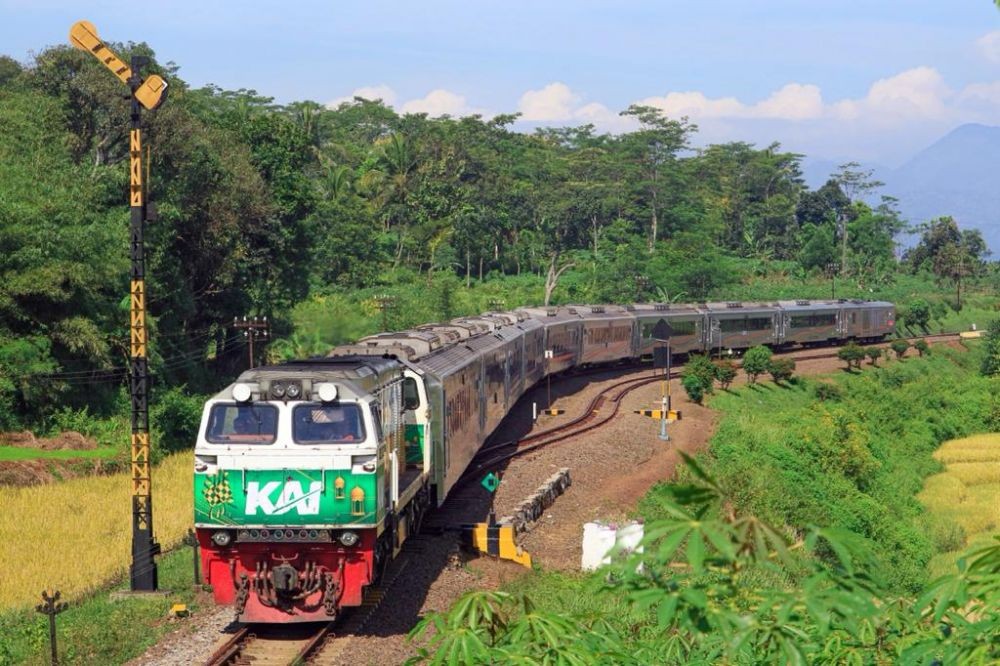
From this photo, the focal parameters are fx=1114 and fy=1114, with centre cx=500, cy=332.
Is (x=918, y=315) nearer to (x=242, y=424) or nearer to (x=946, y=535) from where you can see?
(x=946, y=535)

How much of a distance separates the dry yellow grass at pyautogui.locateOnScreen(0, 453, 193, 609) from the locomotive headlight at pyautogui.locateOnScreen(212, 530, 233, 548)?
17.9 ft

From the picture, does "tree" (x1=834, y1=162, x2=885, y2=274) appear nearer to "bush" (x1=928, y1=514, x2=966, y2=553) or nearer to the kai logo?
"bush" (x1=928, y1=514, x2=966, y2=553)

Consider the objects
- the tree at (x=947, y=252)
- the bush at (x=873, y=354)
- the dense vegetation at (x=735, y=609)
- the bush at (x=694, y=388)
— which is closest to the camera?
the dense vegetation at (x=735, y=609)

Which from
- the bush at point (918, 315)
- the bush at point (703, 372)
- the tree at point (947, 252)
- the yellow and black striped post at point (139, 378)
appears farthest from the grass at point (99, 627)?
the tree at point (947, 252)

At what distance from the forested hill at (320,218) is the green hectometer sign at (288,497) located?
848 inches

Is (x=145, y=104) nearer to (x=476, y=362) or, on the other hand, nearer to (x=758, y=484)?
(x=476, y=362)

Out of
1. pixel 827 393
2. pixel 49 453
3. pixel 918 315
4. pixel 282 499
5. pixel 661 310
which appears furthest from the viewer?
pixel 918 315

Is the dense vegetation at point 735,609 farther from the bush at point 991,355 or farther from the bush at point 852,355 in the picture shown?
the bush at point 991,355

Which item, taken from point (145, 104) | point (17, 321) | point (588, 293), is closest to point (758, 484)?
point (145, 104)

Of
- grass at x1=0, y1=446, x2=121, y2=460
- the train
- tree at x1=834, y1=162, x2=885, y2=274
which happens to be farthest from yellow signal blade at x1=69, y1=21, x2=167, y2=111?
tree at x1=834, y1=162, x2=885, y2=274

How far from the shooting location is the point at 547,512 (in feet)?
78.8

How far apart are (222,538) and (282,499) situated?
94cm

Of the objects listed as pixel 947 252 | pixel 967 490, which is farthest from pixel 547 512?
pixel 947 252

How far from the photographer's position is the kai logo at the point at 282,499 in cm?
1434
